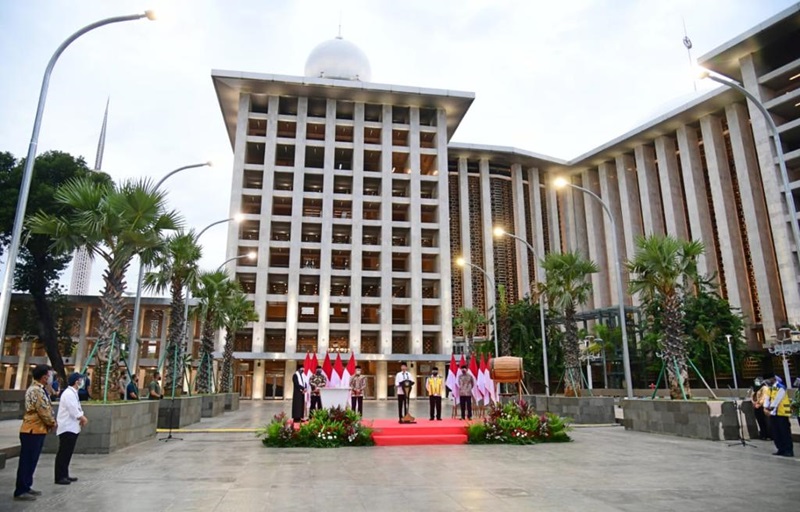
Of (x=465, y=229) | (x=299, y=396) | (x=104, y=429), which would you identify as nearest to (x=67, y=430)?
(x=104, y=429)

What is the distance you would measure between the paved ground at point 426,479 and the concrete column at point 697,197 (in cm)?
4078

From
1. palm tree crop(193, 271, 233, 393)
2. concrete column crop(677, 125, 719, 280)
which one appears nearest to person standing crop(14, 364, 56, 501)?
palm tree crop(193, 271, 233, 393)

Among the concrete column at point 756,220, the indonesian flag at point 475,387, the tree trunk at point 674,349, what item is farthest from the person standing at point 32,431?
the concrete column at point 756,220

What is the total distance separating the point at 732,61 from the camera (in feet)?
146

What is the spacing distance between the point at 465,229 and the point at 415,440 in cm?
4651

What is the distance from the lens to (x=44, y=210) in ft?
118

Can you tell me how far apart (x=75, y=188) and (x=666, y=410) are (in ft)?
60.5

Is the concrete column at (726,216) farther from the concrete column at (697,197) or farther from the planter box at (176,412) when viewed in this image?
the planter box at (176,412)

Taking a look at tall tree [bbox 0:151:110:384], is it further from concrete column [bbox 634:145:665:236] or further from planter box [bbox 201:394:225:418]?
concrete column [bbox 634:145:665:236]

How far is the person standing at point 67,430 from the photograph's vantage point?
8.27 meters

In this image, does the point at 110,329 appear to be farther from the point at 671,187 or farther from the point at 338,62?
the point at 671,187

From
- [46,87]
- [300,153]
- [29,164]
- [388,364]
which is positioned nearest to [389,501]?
[29,164]

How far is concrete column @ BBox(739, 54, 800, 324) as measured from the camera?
3906cm

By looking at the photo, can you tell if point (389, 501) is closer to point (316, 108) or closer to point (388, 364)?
point (388, 364)
